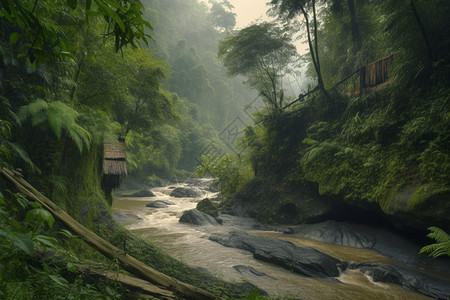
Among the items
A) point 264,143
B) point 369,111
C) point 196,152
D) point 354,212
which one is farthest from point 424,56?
point 196,152

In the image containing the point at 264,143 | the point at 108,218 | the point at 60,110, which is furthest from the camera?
the point at 264,143

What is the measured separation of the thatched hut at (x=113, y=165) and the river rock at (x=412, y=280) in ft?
21.1

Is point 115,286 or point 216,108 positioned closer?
point 115,286

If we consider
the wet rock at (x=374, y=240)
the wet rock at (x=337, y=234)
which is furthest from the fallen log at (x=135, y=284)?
the wet rock at (x=337, y=234)

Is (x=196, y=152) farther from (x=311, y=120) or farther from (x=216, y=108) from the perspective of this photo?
(x=311, y=120)

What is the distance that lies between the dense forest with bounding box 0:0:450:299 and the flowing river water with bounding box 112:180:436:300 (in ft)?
3.95

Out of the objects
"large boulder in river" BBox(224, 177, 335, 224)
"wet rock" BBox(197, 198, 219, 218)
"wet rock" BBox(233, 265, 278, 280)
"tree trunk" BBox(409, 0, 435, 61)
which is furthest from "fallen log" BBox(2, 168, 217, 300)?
"wet rock" BBox(197, 198, 219, 218)

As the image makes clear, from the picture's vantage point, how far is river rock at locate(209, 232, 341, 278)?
5.77m

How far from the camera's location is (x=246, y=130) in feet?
52.0

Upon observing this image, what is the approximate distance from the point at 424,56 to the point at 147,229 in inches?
400

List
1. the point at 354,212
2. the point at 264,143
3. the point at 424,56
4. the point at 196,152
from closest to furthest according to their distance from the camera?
the point at 424,56 < the point at 354,212 < the point at 264,143 < the point at 196,152

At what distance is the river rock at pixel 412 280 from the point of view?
476 cm

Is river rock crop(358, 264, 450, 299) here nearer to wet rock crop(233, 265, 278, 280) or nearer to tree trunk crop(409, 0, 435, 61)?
wet rock crop(233, 265, 278, 280)

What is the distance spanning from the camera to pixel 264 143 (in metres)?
14.6
